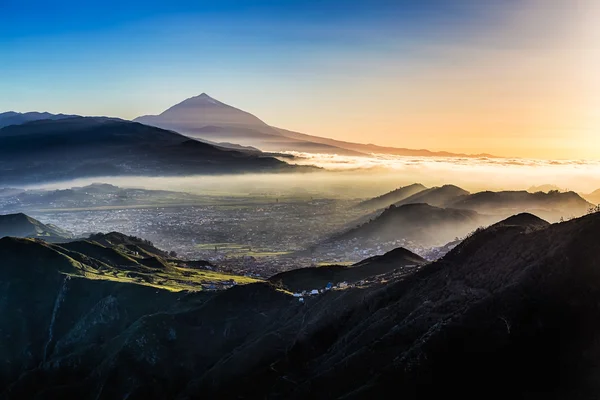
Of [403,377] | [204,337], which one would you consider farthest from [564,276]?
[204,337]

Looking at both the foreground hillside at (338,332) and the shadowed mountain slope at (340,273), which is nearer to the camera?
the foreground hillside at (338,332)

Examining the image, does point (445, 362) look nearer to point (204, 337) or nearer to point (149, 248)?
point (204, 337)

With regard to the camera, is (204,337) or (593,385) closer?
(593,385)

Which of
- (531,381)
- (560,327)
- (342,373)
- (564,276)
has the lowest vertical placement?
(342,373)

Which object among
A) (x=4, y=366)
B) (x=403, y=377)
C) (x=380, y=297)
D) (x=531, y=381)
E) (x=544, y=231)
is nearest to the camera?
(x=531, y=381)

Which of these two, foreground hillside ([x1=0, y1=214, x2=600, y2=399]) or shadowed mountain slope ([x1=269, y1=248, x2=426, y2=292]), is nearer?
foreground hillside ([x1=0, y1=214, x2=600, y2=399])

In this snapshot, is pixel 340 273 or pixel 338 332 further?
pixel 340 273

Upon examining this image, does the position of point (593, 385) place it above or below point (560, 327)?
below

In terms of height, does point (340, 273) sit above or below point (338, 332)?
below
